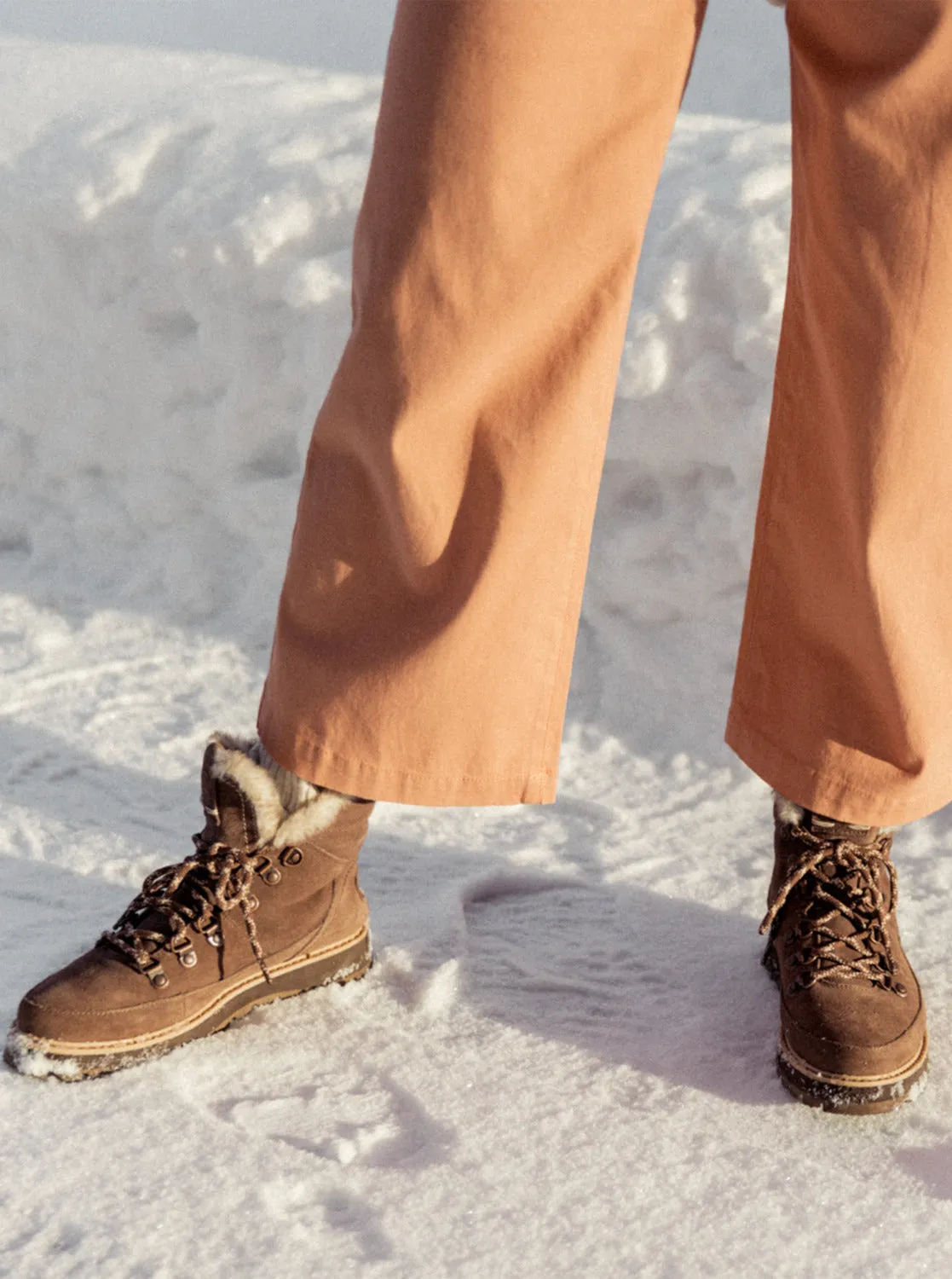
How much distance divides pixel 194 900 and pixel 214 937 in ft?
0.10

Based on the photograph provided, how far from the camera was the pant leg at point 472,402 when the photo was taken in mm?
829

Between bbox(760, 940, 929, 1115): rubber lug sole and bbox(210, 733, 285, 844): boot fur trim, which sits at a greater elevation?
bbox(210, 733, 285, 844): boot fur trim

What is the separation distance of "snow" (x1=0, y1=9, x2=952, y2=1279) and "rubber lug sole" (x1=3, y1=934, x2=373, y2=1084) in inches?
0.5

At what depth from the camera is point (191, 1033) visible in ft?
3.23

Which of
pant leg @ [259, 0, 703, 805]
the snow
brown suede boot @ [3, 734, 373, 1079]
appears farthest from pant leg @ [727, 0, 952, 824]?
brown suede boot @ [3, 734, 373, 1079]

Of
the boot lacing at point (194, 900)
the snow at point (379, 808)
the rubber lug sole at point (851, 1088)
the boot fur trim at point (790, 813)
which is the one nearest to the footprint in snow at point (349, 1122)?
the snow at point (379, 808)

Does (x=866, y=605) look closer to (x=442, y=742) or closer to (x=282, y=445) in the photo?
(x=442, y=742)

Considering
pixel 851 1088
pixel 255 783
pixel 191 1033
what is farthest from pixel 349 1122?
pixel 851 1088

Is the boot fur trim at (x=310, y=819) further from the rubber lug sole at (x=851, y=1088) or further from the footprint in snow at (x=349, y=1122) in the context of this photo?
the rubber lug sole at (x=851, y=1088)

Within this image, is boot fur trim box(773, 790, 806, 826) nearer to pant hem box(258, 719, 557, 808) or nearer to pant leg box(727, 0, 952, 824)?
pant leg box(727, 0, 952, 824)

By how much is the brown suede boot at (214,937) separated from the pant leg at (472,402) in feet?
0.20

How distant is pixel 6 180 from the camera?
200cm

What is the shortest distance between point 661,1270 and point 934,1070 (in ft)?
1.03

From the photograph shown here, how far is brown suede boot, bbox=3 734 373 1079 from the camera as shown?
0.95m
